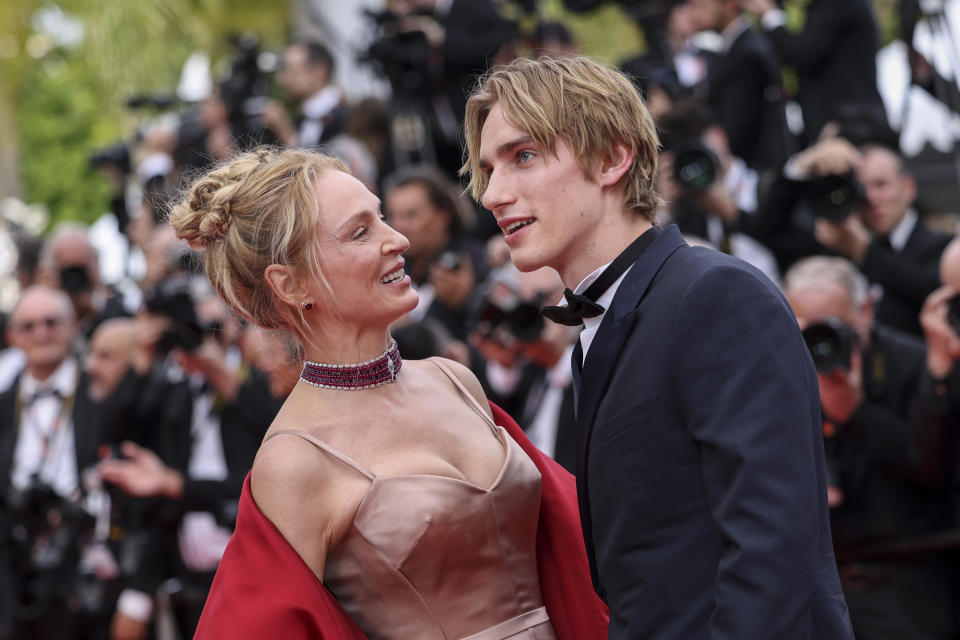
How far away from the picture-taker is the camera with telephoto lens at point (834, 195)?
4.64 metres

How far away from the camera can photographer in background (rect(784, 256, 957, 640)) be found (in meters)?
3.89

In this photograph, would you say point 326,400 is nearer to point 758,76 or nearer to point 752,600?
point 752,600

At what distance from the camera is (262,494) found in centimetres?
240

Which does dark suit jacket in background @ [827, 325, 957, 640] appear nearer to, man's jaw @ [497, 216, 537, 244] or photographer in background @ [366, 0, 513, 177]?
man's jaw @ [497, 216, 537, 244]

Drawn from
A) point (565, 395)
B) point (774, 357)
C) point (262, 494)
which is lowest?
point (565, 395)

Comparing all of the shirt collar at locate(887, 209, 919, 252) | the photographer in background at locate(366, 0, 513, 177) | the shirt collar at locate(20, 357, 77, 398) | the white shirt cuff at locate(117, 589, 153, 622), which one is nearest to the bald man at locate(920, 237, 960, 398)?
the shirt collar at locate(887, 209, 919, 252)

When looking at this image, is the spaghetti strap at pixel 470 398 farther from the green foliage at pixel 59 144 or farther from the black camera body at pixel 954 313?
the green foliage at pixel 59 144

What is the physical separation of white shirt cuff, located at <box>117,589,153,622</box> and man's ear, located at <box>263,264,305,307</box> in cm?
291

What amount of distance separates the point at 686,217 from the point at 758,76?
1341 mm

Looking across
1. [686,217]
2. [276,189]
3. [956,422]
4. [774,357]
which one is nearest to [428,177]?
[686,217]

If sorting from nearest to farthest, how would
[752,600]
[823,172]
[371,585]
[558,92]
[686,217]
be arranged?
[752,600]
[558,92]
[371,585]
[823,172]
[686,217]

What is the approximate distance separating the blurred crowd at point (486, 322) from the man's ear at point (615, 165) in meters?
0.85

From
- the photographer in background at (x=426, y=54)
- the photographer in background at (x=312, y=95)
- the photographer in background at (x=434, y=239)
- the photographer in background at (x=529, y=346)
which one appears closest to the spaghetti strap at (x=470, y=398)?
the photographer in background at (x=529, y=346)

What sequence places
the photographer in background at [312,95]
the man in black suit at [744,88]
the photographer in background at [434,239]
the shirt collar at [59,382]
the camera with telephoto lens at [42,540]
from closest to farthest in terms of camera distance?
1. the photographer in background at [434,239]
2. the camera with telephoto lens at [42,540]
3. the shirt collar at [59,382]
4. the man in black suit at [744,88]
5. the photographer in background at [312,95]
